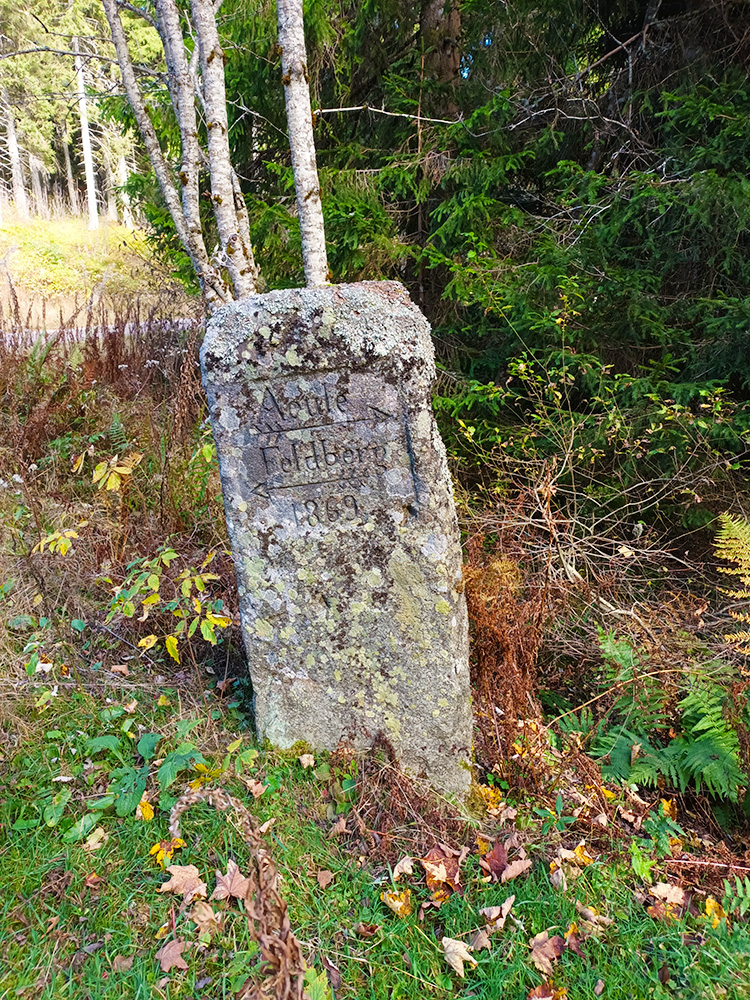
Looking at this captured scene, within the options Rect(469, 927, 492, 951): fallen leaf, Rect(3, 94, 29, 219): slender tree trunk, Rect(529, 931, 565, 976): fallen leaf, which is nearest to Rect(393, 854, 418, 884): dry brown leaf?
Rect(469, 927, 492, 951): fallen leaf

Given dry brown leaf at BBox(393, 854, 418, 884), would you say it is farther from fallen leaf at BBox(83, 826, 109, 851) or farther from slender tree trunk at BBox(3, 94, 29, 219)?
slender tree trunk at BBox(3, 94, 29, 219)

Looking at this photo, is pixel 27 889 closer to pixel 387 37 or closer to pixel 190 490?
pixel 190 490

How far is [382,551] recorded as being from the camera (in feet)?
7.57

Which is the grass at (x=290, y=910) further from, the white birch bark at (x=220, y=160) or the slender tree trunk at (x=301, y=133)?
the white birch bark at (x=220, y=160)

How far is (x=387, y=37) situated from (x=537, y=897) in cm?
607

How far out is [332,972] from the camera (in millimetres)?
1894

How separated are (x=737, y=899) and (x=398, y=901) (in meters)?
1.20

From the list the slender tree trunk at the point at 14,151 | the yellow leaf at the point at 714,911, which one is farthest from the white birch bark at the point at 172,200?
the slender tree trunk at the point at 14,151

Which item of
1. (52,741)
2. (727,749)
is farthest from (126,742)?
(727,749)

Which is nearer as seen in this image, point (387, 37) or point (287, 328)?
point (287, 328)

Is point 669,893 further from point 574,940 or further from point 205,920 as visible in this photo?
point 205,920

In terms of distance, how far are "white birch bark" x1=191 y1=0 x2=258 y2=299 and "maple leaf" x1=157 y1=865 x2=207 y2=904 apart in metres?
3.59

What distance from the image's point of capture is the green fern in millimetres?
2066

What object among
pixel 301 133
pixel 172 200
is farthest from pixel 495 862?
pixel 172 200
